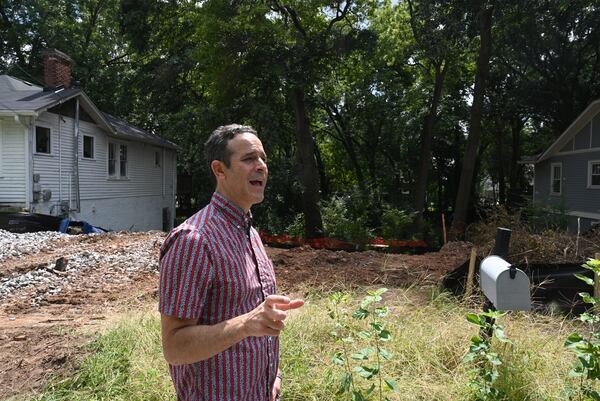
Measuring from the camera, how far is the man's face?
179 centimetres

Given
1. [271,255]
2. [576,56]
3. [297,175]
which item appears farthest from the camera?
[576,56]

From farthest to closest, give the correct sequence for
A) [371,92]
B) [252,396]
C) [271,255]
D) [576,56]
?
[371,92] < [576,56] < [271,255] < [252,396]

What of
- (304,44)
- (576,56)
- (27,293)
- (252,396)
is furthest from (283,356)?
(576,56)

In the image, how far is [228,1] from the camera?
16453 millimetres

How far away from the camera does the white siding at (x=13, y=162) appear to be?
48.8ft

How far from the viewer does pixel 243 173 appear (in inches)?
70.4

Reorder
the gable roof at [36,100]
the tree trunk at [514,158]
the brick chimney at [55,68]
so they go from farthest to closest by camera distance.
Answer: the tree trunk at [514,158] → the brick chimney at [55,68] → the gable roof at [36,100]

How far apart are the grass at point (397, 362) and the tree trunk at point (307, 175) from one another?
13443 mm

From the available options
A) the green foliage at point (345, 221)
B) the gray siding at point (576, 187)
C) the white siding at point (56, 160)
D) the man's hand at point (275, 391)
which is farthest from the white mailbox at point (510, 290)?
the gray siding at point (576, 187)

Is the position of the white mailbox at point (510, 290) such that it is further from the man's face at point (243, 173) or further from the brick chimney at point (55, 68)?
the brick chimney at point (55, 68)

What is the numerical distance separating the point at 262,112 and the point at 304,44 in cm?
285

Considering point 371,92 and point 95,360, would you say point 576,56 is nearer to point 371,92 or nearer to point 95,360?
point 371,92

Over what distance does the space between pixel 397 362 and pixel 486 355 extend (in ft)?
3.56

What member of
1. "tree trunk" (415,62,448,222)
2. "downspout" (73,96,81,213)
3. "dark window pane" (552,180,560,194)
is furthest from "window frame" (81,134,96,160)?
"dark window pane" (552,180,560,194)
